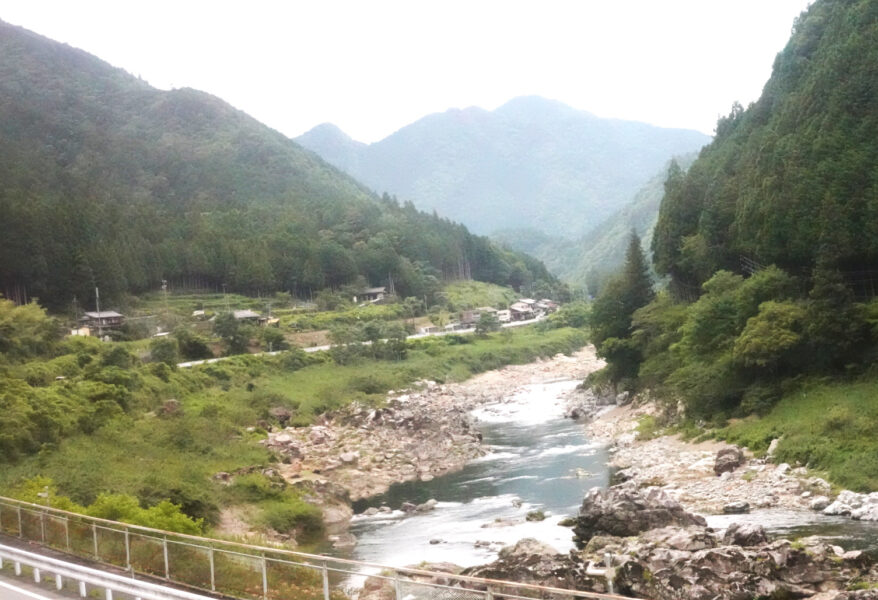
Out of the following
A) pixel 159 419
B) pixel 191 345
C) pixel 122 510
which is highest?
pixel 122 510

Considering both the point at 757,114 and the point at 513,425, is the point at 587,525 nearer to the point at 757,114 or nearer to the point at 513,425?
the point at 513,425

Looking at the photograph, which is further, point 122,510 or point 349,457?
point 349,457

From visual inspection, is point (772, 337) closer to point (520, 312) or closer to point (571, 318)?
point (571, 318)

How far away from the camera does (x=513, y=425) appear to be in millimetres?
53188

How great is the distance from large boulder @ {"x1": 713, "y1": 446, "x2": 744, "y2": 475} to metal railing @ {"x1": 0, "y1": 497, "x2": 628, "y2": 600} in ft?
60.3

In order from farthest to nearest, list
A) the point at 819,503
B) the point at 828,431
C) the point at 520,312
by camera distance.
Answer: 1. the point at 520,312
2. the point at 828,431
3. the point at 819,503

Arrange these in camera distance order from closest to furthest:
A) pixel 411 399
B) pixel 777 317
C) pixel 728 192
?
pixel 777 317
pixel 728 192
pixel 411 399

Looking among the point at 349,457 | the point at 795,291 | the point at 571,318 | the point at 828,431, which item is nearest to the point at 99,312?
the point at 349,457

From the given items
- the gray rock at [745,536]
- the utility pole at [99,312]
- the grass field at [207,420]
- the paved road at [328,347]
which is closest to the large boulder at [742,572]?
the gray rock at [745,536]

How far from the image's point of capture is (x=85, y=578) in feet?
42.6

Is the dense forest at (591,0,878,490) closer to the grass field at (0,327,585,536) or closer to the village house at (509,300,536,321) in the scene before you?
the grass field at (0,327,585,536)

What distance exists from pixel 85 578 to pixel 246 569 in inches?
106

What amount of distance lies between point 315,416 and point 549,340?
49.2 m

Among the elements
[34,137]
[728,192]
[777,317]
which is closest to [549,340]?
[728,192]
